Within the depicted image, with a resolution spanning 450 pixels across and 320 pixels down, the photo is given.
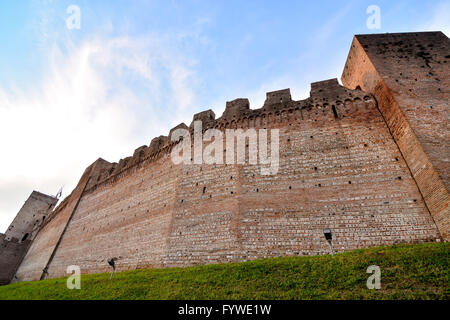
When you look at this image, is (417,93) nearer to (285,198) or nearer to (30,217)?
(285,198)

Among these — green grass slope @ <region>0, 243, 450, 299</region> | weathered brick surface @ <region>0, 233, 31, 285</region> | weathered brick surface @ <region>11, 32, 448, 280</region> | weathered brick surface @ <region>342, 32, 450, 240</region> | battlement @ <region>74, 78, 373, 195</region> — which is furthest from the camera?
weathered brick surface @ <region>0, 233, 31, 285</region>

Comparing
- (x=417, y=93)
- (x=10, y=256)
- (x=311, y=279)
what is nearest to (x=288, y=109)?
(x=417, y=93)

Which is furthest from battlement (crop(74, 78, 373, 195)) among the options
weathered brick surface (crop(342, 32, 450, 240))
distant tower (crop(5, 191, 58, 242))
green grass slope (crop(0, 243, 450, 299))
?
distant tower (crop(5, 191, 58, 242))

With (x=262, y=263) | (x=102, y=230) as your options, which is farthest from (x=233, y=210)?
(x=102, y=230)

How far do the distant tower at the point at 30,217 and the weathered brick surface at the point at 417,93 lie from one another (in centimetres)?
3567

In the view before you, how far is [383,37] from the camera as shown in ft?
39.2

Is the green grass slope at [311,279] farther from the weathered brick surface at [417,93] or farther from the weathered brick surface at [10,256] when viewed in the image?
the weathered brick surface at [10,256]

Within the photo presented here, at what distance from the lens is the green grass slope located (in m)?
4.88

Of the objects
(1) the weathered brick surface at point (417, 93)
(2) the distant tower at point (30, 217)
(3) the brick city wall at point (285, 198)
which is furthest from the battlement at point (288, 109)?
(2) the distant tower at point (30, 217)

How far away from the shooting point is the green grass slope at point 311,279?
16.0 feet

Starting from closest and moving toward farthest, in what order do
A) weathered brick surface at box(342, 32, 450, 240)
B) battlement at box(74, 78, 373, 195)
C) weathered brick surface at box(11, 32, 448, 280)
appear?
1. weathered brick surface at box(342, 32, 450, 240)
2. weathered brick surface at box(11, 32, 448, 280)
3. battlement at box(74, 78, 373, 195)

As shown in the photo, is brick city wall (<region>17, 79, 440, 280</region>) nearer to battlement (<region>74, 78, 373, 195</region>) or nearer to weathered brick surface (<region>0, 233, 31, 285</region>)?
battlement (<region>74, 78, 373, 195</region>)

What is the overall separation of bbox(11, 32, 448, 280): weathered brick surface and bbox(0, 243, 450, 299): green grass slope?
92 cm
